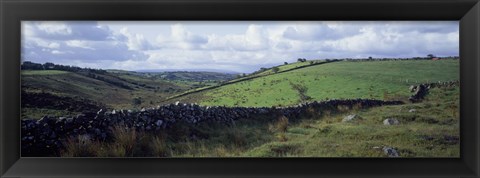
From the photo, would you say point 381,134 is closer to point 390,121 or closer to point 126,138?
point 390,121

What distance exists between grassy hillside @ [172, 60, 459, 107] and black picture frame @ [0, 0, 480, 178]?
443mm

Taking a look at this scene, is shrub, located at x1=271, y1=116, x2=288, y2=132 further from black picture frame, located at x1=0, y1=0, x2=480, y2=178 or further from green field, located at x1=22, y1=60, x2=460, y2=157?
black picture frame, located at x1=0, y1=0, x2=480, y2=178

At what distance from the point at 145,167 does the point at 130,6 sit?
0.77m

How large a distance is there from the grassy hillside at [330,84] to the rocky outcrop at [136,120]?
0.04 metres

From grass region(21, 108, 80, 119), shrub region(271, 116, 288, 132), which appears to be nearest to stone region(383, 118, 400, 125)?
shrub region(271, 116, 288, 132)

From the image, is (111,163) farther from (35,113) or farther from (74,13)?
(74,13)

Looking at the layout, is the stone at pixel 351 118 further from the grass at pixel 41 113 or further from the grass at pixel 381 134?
the grass at pixel 41 113

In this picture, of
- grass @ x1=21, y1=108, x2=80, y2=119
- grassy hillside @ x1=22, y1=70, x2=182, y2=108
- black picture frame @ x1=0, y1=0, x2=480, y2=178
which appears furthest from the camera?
grassy hillside @ x1=22, y1=70, x2=182, y2=108

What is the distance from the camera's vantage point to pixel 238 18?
2.22m

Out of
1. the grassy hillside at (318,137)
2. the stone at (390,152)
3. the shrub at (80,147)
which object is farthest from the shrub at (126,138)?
the stone at (390,152)

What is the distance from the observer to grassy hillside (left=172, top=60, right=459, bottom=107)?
8.71 feet

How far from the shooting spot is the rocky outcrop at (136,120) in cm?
241

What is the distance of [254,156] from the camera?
8.06ft

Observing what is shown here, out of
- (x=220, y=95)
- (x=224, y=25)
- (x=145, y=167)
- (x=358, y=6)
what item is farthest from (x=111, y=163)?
(x=358, y=6)
